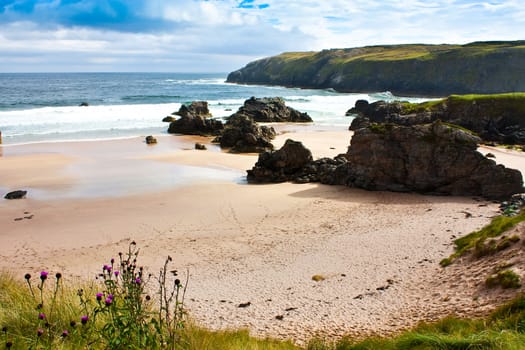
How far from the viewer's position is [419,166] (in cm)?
1984

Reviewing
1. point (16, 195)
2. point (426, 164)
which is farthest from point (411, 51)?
point (16, 195)

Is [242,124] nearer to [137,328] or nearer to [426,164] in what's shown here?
[426,164]

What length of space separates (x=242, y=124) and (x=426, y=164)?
Result: 16.3 m

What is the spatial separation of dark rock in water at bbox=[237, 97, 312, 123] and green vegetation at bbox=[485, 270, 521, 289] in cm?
4076

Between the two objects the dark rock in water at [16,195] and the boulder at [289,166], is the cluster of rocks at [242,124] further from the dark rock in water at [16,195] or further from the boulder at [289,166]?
the dark rock in water at [16,195]

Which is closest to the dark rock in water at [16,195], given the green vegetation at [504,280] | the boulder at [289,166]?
the boulder at [289,166]

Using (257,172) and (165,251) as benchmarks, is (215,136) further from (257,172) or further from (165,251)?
(165,251)

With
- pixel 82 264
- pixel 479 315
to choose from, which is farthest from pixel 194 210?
pixel 479 315

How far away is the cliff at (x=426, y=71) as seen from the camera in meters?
88.4

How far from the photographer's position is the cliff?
290 feet

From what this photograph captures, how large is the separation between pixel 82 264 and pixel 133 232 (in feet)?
9.02

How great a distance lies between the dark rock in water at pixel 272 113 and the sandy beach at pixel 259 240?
81.1 feet

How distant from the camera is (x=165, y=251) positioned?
13.2 metres

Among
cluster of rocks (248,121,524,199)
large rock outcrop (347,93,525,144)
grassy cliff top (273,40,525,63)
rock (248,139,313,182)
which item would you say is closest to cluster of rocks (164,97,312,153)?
rock (248,139,313,182)
